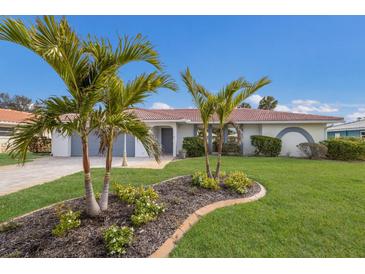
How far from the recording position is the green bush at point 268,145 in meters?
16.0

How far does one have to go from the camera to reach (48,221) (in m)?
3.71

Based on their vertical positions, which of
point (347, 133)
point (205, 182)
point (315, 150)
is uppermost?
point (347, 133)

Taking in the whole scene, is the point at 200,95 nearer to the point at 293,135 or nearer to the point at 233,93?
the point at 233,93

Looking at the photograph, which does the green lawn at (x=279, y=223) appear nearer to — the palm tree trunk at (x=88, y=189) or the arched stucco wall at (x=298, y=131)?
the palm tree trunk at (x=88, y=189)

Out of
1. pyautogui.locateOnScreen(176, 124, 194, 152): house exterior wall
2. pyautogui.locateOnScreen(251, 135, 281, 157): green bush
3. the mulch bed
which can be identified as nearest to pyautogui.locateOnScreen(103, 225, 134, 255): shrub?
the mulch bed

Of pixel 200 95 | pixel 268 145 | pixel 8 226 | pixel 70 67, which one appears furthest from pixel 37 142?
pixel 268 145

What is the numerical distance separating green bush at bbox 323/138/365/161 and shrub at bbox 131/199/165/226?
16040 millimetres

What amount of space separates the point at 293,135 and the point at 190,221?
53.7 ft

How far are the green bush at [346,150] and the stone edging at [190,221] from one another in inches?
495

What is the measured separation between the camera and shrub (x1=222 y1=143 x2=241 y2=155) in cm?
1698

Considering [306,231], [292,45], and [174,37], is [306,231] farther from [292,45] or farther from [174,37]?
[292,45]

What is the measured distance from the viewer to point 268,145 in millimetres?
15977

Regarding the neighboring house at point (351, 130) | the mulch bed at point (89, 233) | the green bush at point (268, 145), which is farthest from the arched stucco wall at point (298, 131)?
the neighboring house at point (351, 130)

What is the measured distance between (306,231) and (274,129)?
49.6ft
